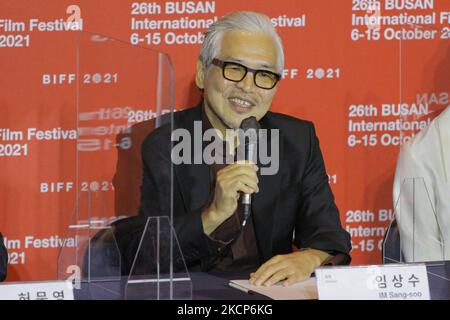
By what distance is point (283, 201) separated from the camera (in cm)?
281

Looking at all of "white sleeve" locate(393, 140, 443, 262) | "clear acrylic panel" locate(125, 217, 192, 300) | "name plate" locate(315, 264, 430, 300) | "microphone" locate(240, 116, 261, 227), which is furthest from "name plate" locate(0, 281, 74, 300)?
"white sleeve" locate(393, 140, 443, 262)

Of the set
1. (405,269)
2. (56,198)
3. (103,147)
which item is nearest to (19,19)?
(56,198)

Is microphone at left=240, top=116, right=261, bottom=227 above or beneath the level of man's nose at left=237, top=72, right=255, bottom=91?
beneath

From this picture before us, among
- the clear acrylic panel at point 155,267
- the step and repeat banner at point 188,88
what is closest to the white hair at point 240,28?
the step and repeat banner at point 188,88

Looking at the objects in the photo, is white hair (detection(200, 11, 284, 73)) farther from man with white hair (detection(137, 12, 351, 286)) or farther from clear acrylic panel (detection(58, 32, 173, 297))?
clear acrylic panel (detection(58, 32, 173, 297))

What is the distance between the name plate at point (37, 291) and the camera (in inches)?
67.9

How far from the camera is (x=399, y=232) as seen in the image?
8.40 ft

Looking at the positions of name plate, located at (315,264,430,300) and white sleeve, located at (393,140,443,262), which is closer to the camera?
name plate, located at (315,264,430,300)

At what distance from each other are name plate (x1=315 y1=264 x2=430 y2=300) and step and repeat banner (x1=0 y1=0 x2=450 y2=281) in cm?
87

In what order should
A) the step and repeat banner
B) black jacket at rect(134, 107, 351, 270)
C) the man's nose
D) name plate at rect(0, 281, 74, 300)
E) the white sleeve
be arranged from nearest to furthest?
name plate at rect(0, 281, 74, 300), the white sleeve, black jacket at rect(134, 107, 351, 270), the man's nose, the step and repeat banner

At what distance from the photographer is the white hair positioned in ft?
8.95

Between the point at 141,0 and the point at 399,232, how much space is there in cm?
124

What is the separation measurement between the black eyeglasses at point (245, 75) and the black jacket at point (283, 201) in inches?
6.2

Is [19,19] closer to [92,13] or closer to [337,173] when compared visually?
[92,13]
